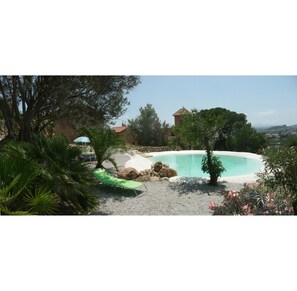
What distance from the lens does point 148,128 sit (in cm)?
1193

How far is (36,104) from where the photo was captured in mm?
8281

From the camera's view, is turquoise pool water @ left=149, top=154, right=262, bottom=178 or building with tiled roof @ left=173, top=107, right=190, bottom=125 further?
turquoise pool water @ left=149, top=154, right=262, bottom=178

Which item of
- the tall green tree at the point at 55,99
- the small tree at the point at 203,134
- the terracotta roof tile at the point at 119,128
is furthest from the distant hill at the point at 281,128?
the terracotta roof tile at the point at 119,128

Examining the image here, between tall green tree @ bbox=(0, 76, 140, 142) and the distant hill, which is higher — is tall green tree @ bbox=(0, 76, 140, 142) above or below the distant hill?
above

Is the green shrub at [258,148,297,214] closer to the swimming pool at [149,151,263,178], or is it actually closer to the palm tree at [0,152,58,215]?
the swimming pool at [149,151,263,178]

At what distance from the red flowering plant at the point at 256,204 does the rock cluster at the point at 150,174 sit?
3.58m

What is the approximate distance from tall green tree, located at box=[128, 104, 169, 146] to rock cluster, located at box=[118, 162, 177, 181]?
175cm

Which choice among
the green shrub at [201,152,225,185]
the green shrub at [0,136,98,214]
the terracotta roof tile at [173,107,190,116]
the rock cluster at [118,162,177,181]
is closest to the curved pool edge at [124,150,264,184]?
the green shrub at [201,152,225,185]

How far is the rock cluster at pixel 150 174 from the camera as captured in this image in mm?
9086

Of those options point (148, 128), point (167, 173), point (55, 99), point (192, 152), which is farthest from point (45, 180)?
point (148, 128)

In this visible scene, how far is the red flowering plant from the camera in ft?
18.6
